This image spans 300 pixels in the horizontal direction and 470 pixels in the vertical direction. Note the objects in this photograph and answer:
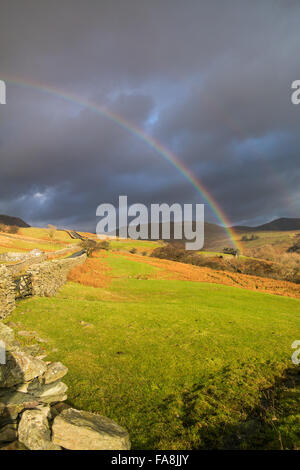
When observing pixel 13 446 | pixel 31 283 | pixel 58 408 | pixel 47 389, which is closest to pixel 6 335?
pixel 47 389

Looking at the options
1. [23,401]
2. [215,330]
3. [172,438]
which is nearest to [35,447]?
[23,401]

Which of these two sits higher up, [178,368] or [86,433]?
[86,433]

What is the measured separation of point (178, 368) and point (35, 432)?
5148 mm

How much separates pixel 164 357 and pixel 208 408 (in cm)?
292

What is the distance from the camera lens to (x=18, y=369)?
254 inches

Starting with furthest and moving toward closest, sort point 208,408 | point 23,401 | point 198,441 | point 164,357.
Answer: point 164,357
point 208,408
point 23,401
point 198,441

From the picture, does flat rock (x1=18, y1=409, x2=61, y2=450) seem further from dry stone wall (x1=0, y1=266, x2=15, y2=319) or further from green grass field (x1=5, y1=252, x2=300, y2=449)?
dry stone wall (x1=0, y1=266, x2=15, y2=319)

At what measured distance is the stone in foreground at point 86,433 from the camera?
4.30 meters

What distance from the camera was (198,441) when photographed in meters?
4.99

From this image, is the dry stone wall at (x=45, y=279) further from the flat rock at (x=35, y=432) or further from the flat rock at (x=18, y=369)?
the flat rock at (x=35, y=432)

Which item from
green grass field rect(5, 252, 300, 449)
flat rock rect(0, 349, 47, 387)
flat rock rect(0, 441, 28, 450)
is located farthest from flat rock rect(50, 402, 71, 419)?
flat rock rect(0, 349, 47, 387)

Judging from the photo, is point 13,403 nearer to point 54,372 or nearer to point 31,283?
point 54,372

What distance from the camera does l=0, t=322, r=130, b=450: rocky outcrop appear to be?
4.22m

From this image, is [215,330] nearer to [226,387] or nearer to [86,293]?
[226,387]
